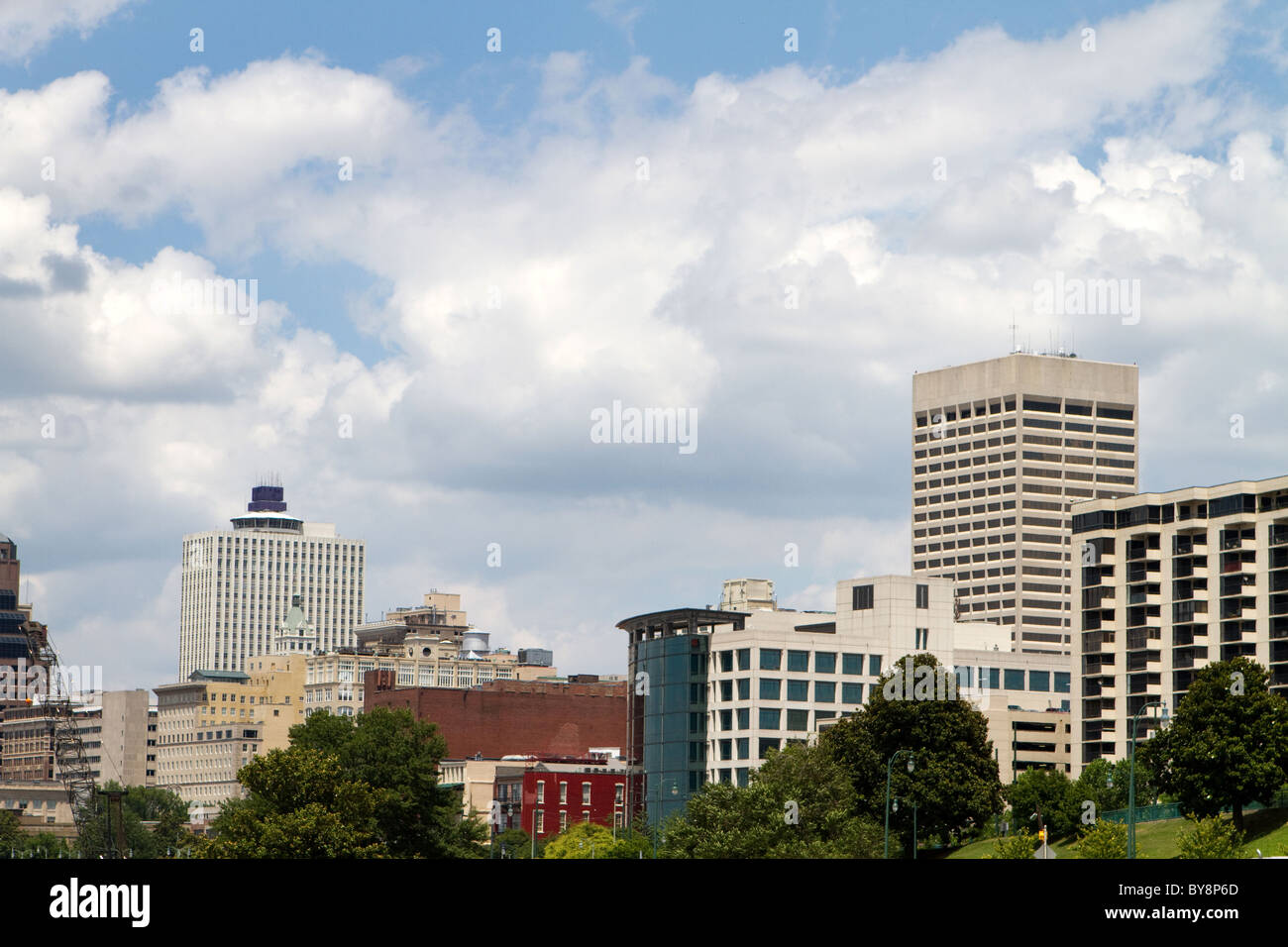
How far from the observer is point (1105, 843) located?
8425 centimetres

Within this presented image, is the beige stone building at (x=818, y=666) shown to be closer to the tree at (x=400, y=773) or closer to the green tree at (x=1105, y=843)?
the tree at (x=400, y=773)

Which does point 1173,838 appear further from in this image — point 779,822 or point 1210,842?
point 1210,842

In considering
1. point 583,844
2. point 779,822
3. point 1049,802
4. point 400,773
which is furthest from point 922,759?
point 583,844

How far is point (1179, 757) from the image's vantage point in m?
110

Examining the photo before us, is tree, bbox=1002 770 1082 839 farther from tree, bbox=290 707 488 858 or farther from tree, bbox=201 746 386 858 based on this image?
tree, bbox=201 746 386 858

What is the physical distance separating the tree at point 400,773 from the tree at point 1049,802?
1483 inches

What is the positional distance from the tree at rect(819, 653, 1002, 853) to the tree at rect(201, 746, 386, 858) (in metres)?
30.8

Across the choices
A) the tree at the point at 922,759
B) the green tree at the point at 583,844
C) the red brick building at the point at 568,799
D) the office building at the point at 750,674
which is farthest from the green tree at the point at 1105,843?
the red brick building at the point at 568,799
